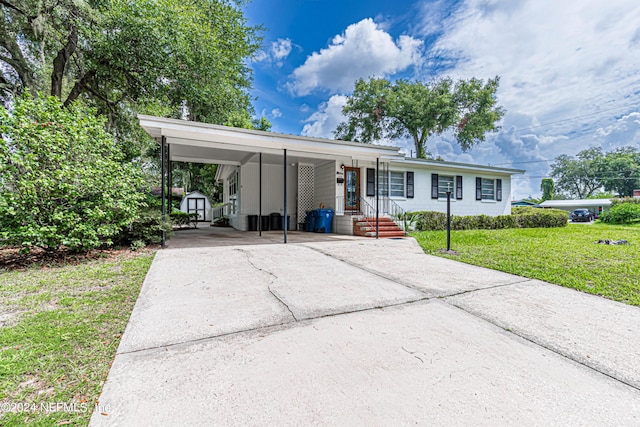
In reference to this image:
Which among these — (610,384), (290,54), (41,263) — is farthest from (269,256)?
(290,54)

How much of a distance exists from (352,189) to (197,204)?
16.0 metres

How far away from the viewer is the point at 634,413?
1.51 meters

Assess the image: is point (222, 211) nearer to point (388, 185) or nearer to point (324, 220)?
point (324, 220)

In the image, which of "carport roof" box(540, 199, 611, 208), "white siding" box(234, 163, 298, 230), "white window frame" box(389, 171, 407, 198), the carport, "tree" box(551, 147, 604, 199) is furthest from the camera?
"tree" box(551, 147, 604, 199)

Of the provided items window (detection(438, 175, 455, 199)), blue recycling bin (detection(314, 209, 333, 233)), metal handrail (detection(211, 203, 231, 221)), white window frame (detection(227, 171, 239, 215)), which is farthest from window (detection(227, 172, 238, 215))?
window (detection(438, 175, 455, 199))

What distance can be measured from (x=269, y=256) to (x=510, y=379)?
4516 mm

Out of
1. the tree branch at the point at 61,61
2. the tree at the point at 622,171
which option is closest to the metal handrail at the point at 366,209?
the tree branch at the point at 61,61

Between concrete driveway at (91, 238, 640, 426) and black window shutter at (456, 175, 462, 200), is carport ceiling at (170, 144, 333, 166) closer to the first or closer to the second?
concrete driveway at (91, 238, 640, 426)

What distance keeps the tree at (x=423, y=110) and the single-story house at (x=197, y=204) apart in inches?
578

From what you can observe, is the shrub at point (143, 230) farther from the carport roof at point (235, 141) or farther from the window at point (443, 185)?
the window at point (443, 185)

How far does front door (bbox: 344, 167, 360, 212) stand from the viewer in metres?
11.3

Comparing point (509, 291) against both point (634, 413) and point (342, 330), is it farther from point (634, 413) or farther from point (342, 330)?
point (342, 330)

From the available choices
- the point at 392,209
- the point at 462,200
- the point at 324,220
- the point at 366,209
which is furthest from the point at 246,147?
the point at 462,200

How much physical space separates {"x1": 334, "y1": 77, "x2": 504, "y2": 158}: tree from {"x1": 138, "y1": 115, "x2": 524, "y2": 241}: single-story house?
8.53m
